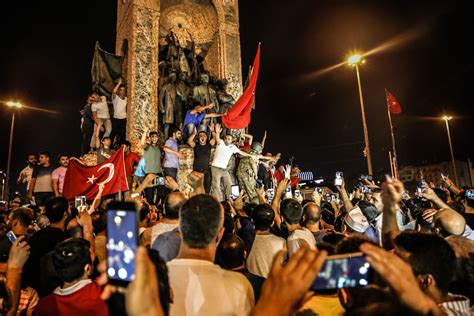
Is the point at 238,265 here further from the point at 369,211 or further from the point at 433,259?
the point at 369,211

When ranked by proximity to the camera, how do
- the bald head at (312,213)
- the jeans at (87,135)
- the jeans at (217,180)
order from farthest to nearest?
the jeans at (87,135) → the jeans at (217,180) → the bald head at (312,213)

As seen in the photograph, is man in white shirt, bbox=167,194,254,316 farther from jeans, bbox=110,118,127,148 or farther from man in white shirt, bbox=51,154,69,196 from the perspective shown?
jeans, bbox=110,118,127,148

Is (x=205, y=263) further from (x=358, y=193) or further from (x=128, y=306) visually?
(x=358, y=193)

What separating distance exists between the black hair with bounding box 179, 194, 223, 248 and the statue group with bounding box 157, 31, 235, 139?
11961 mm

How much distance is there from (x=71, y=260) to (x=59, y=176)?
614cm

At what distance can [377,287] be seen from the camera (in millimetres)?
1519

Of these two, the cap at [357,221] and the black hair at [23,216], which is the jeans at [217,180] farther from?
the black hair at [23,216]

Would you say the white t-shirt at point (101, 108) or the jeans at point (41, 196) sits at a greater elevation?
the white t-shirt at point (101, 108)

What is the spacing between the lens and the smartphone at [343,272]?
1.28 meters

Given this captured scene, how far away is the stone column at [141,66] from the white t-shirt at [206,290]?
11.2 metres

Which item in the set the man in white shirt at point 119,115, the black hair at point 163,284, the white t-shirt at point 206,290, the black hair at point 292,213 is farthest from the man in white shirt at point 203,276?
the man in white shirt at point 119,115

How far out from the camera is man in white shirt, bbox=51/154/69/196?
7523mm

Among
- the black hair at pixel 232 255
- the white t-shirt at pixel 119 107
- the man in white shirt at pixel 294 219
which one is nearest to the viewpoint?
the black hair at pixel 232 255

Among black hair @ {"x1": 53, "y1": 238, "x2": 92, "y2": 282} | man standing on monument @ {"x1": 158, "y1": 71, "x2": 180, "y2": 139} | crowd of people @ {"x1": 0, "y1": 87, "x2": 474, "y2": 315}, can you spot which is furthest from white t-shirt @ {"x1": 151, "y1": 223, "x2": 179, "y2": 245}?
man standing on monument @ {"x1": 158, "y1": 71, "x2": 180, "y2": 139}
